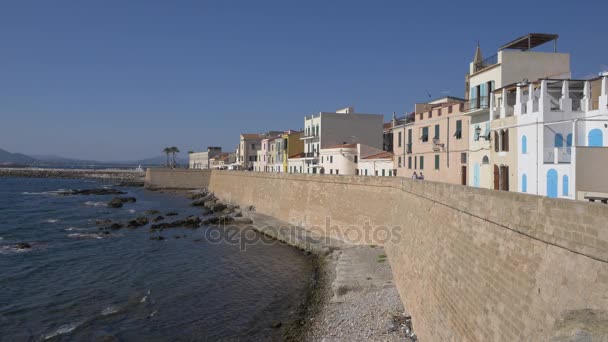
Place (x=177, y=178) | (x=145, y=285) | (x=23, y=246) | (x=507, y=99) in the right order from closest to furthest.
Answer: (x=507, y=99) → (x=145, y=285) → (x=23, y=246) → (x=177, y=178)

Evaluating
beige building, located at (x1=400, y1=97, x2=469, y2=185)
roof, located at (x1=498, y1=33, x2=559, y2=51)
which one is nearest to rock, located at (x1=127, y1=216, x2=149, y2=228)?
beige building, located at (x1=400, y1=97, x2=469, y2=185)

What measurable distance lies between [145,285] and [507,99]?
18390mm

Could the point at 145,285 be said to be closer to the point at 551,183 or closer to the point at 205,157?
the point at 551,183

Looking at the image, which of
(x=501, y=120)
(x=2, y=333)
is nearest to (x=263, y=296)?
(x=2, y=333)

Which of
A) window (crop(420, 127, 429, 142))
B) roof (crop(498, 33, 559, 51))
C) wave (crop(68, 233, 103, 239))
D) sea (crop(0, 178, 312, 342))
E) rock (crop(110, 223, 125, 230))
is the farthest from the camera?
rock (crop(110, 223, 125, 230))

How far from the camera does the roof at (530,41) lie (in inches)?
863

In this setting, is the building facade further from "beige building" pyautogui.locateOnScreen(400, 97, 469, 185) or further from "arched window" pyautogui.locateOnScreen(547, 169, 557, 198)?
"beige building" pyautogui.locateOnScreen(400, 97, 469, 185)

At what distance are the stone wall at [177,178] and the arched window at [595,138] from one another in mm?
64213

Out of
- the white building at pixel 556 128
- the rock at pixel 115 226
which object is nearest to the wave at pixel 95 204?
the rock at pixel 115 226

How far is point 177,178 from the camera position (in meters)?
76.9

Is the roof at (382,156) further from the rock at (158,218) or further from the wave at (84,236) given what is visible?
Answer: the wave at (84,236)

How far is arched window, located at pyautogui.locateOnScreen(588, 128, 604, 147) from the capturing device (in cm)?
1528

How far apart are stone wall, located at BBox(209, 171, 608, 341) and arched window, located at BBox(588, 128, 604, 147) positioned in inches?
232

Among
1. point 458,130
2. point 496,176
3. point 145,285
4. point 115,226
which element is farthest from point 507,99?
point 115,226
